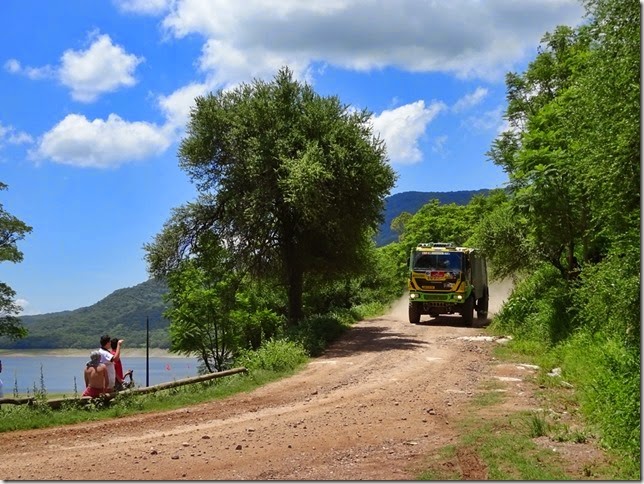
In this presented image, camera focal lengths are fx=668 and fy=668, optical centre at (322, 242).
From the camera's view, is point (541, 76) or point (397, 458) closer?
point (397, 458)

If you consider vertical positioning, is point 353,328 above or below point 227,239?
below

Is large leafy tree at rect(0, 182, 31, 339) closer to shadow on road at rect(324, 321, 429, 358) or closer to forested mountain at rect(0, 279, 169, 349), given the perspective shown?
shadow on road at rect(324, 321, 429, 358)

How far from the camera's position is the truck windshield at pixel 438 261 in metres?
28.2

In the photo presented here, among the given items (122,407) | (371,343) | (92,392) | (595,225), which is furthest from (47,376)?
(595,225)

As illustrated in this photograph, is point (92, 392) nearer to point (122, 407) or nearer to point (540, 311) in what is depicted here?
point (122, 407)

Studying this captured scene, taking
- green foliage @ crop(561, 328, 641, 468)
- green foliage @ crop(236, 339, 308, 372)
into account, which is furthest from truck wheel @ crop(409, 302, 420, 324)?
green foliage @ crop(561, 328, 641, 468)

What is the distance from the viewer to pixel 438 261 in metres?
28.3

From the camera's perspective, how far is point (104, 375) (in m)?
14.6

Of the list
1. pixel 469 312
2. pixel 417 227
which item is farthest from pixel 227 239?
pixel 417 227

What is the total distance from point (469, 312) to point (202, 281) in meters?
14.3

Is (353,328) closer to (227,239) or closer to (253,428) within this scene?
(227,239)

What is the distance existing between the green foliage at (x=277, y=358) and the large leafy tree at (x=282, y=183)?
612 cm

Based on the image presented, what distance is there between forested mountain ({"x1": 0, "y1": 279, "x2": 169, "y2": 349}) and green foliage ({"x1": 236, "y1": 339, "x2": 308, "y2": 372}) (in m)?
114

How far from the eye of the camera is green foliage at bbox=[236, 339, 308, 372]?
1897cm
